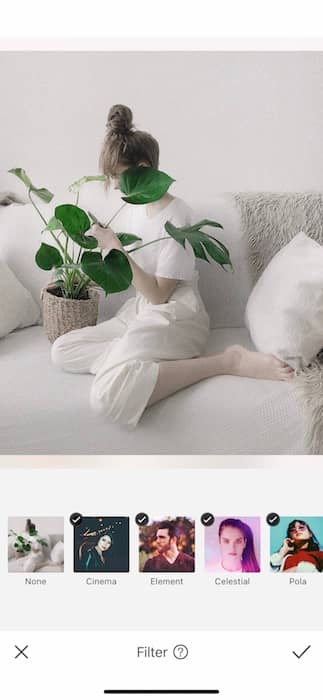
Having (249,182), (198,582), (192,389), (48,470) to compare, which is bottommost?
(198,582)

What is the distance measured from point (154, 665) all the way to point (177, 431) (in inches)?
14.5

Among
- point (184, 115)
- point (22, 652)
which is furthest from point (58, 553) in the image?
point (184, 115)

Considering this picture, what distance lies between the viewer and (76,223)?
1.25m

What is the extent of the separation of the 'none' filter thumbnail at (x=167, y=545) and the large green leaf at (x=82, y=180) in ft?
1.88

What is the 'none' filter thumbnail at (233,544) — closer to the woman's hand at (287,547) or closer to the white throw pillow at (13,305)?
the woman's hand at (287,547)

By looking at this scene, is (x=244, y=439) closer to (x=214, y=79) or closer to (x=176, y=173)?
(x=176, y=173)

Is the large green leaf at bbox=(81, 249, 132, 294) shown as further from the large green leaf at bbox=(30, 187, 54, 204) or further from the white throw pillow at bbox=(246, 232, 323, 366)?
the white throw pillow at bbox=(246, 232, 323, 366)

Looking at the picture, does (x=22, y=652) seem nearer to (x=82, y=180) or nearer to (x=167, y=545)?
(x=167, y=545)

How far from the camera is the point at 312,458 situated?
1161 mm

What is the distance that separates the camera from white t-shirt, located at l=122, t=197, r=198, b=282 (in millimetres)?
1286

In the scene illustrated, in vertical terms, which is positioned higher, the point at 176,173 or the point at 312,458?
the point at 176,173

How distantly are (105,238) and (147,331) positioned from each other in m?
0.17

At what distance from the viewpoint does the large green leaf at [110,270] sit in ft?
4.05
